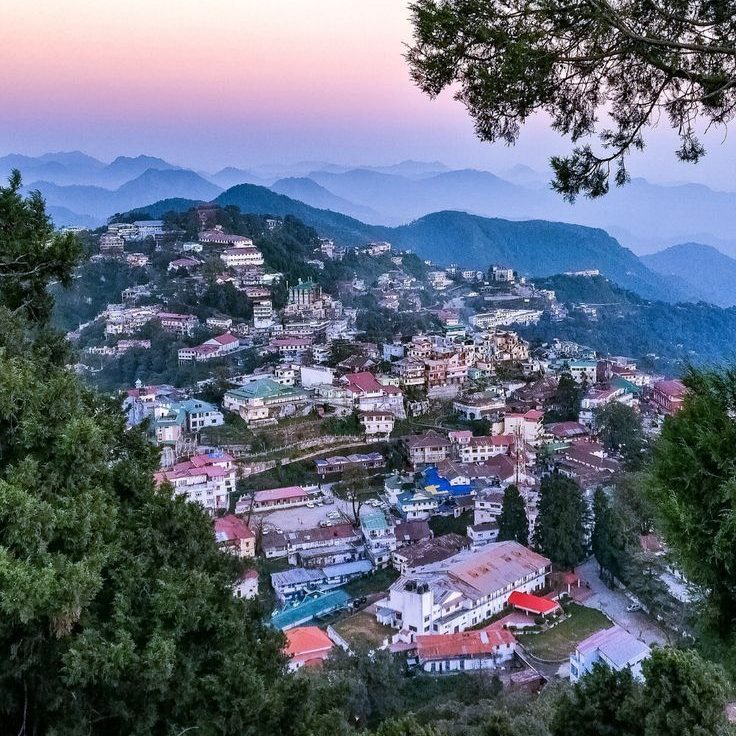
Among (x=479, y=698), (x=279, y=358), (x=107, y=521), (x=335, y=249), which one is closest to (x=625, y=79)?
(x=107, y=521)

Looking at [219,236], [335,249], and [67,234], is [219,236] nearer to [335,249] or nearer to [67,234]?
[335,249]

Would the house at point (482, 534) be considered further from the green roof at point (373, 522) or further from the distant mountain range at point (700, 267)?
the distant mountain range at point (700, 267)

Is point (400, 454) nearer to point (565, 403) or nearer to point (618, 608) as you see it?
point (565, 403)

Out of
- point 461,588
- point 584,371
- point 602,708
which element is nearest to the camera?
point 602,708

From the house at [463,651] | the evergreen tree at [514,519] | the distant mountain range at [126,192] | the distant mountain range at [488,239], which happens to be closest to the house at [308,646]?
the house at [463,651]

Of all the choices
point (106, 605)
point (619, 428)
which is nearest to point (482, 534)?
point (619, 428)

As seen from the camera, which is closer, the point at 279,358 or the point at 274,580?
the point at 274,580
